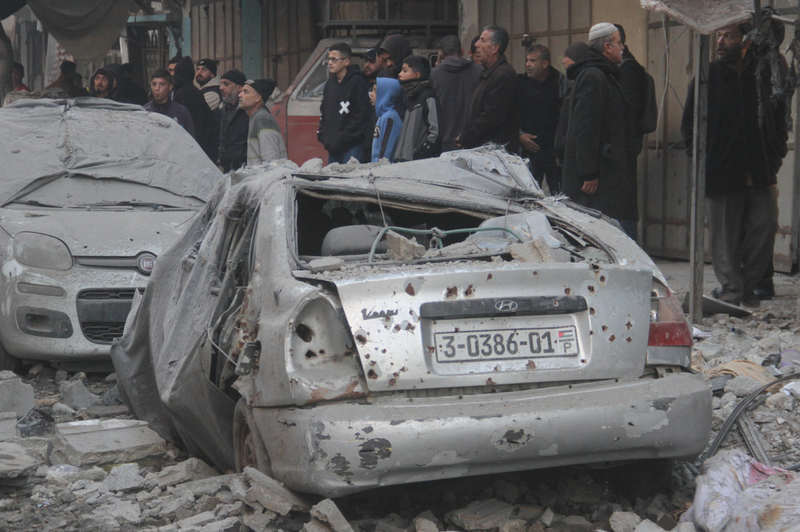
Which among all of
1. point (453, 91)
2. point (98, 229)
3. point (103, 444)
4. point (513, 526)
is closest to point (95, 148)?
point (98, 229)

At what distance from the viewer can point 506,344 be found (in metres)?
3.09

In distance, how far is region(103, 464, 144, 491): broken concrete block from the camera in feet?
12.4

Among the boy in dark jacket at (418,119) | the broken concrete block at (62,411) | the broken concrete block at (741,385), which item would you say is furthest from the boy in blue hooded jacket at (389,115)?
the broken concrete block at (741,385)

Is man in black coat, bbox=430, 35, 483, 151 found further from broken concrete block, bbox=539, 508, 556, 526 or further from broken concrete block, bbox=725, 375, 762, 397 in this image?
broken concrete block, bbox=539, 508, 556, 526

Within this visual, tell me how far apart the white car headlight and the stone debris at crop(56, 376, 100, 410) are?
2.44 ft

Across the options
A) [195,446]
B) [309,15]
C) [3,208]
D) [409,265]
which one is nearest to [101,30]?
[309,15]

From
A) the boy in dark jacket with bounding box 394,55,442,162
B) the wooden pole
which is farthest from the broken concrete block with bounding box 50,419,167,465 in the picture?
the boy in dark jacket with bounding box 394,55,442,162

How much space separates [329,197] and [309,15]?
43.5 ft

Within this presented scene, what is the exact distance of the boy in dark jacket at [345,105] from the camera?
9.45 metres

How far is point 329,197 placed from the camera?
3.73 m

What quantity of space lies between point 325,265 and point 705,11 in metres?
4.10

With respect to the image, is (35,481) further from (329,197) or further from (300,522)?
(329,197)

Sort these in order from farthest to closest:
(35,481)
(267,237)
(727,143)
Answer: (727,143), (35,481), (267,237)

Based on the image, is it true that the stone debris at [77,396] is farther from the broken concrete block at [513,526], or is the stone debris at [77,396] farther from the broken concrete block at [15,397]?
the broken concrete block at [513,526]
